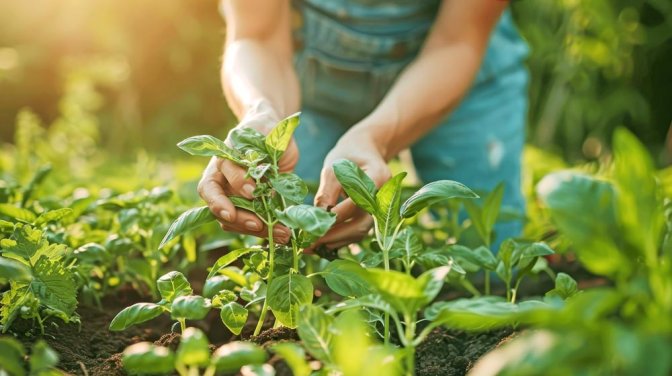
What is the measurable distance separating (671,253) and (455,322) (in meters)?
0.24

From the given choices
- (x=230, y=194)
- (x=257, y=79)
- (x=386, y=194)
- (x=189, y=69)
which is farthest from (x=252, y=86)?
(x=189, y=69)

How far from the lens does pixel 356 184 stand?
3.44 feet

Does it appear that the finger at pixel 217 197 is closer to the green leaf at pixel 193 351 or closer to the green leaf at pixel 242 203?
the green leaf at pixel 242 203

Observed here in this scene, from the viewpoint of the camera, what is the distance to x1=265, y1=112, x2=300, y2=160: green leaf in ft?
3.57

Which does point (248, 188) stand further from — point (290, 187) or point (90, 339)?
point (90, 339)

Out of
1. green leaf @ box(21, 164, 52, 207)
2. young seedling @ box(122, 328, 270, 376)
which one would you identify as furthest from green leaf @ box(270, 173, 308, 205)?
green leaf @ box(21, 164, 52, 207)

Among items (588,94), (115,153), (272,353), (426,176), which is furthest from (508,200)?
(115,153)

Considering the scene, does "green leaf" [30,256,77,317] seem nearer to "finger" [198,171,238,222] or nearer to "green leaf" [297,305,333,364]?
"finger" [198,171,238,222]

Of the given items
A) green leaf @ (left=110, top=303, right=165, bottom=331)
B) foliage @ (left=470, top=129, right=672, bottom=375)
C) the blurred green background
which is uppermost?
foliage @ (left=470, top=129, right=672, bottom=375)

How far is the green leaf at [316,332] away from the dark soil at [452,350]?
0.87 feet

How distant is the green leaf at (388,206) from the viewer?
1047 millimetres

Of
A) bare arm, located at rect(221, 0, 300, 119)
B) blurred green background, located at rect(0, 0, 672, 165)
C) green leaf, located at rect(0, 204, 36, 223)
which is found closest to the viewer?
green leaf, located at rect(0, 204, 36, 223)

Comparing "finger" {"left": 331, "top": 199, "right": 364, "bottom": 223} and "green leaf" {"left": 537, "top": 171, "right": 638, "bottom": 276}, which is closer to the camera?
"green leaf" {"left": 537, "top": 171, "right": 638, "bottom": 276}

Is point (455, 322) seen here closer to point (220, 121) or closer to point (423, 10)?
point (423, 10)
